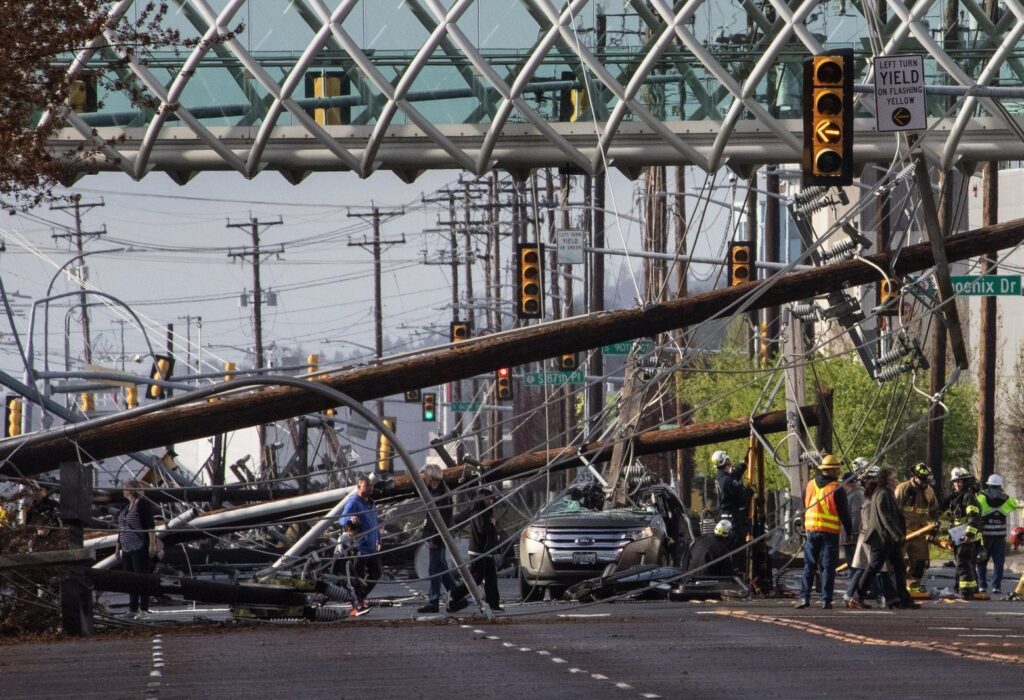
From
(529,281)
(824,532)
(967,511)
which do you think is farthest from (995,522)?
(529,281)

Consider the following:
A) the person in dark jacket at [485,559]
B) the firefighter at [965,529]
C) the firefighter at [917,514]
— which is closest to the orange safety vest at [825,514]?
Answer: the firefighter at [917,514]

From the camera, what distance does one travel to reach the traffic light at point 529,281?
1409 inches

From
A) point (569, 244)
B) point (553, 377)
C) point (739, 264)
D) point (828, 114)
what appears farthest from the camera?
point (553, 377)

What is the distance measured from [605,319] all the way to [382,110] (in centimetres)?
1741

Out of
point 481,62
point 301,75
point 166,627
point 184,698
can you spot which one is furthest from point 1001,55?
point 184,698

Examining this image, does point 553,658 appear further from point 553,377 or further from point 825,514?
point 553,377

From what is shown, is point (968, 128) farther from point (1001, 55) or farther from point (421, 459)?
point (421, 459)

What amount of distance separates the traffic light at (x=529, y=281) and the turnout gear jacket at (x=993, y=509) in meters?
11.7

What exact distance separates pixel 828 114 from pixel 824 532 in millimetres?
5546

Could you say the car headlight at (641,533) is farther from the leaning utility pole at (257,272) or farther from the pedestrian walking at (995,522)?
the leaning utility pole at (257,272)

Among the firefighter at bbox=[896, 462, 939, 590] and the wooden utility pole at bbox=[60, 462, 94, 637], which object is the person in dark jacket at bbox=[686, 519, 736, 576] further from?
the wooden utility pole at bbox=[60, 462, 94, 637]

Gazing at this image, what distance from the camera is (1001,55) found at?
32500mm

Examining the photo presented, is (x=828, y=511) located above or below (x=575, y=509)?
above

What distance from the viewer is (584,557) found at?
24.8 m
